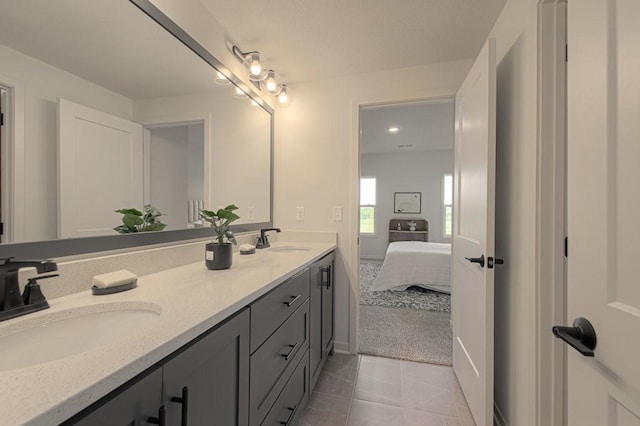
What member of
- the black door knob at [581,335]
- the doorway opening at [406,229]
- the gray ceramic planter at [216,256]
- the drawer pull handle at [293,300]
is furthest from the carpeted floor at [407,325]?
the black door knob at [581,335]

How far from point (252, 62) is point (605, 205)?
6.34 feet

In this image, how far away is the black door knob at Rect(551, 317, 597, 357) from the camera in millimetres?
573

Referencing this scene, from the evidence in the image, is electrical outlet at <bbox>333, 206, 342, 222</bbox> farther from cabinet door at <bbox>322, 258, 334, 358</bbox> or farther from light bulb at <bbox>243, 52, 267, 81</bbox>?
light bulb at <bbox>243, 52, 267, 81</bbox>

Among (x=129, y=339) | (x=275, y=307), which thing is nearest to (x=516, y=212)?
(x=275, y=307)

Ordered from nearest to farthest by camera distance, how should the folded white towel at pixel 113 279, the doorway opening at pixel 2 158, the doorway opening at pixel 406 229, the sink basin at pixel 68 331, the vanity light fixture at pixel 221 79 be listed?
the sink basin at pixel 68 331
the doorway opening at pixel 2 158
the folded white towel at pixel 113 279
the vanity light fixture at pixel 221 79
the doorway opening at pixel 406 229

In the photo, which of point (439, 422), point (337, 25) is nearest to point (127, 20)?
point (337, 25)

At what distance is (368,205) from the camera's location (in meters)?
6.38

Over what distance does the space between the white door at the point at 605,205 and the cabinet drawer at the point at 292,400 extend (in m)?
0.96

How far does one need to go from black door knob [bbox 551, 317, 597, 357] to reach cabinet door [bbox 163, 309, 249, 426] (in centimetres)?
85

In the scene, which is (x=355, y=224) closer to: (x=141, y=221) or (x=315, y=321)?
(x=315, y=321)

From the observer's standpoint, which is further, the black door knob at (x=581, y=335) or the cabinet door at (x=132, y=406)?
the black door knob at (x=581, y=335)

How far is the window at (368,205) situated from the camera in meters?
6.35

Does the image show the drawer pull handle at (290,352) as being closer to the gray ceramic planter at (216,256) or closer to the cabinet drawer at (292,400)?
the cabinet drawer at (292,400)

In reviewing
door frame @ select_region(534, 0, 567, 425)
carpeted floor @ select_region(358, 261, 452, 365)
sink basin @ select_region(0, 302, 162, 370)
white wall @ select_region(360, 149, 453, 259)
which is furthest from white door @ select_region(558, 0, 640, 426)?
white wall @ select_region(360, 149, 453, 259)
